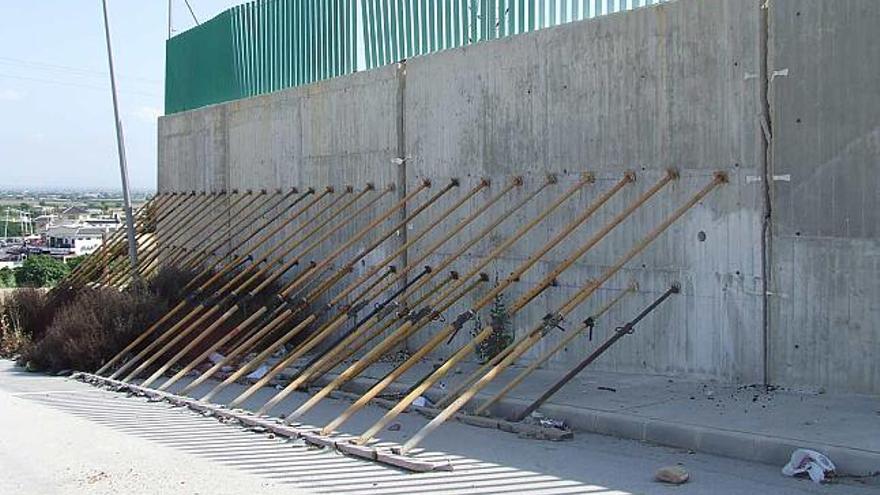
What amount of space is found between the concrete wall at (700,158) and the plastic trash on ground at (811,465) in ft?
6.76

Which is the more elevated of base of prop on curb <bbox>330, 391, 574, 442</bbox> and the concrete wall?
the concrete wall

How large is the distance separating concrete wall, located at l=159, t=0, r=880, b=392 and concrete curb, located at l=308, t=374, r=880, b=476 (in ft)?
5.46

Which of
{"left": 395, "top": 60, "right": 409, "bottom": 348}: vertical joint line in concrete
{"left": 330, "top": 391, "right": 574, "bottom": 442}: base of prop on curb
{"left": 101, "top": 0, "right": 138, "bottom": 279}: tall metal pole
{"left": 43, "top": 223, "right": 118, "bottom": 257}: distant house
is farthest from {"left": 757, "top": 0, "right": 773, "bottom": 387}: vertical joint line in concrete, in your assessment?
{"left": 43, "top": 223, "right": 118, "bottom": 257}: distant house

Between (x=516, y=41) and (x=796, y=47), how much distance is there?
401 centimetres

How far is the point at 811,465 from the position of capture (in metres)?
7.50

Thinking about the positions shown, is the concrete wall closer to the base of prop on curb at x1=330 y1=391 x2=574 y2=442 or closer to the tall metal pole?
the base of prop on curb at x1=330 y1=391 x2=574 y2=442

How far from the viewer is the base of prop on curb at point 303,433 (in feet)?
26.9

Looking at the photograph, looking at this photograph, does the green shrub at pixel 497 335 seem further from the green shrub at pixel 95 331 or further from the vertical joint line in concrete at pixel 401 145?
the green shrub at pixel 95 331

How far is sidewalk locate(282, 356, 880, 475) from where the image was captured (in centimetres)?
794

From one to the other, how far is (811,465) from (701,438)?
1132 mm

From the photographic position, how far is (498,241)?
13.3 m

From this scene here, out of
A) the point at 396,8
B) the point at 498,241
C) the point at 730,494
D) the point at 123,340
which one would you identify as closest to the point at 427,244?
the point at 498,241

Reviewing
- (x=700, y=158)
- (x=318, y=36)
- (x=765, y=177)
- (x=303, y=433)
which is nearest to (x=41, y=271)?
(x=318, y=36)

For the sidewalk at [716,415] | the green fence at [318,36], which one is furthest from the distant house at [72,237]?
the sidewalk at [716,415]
